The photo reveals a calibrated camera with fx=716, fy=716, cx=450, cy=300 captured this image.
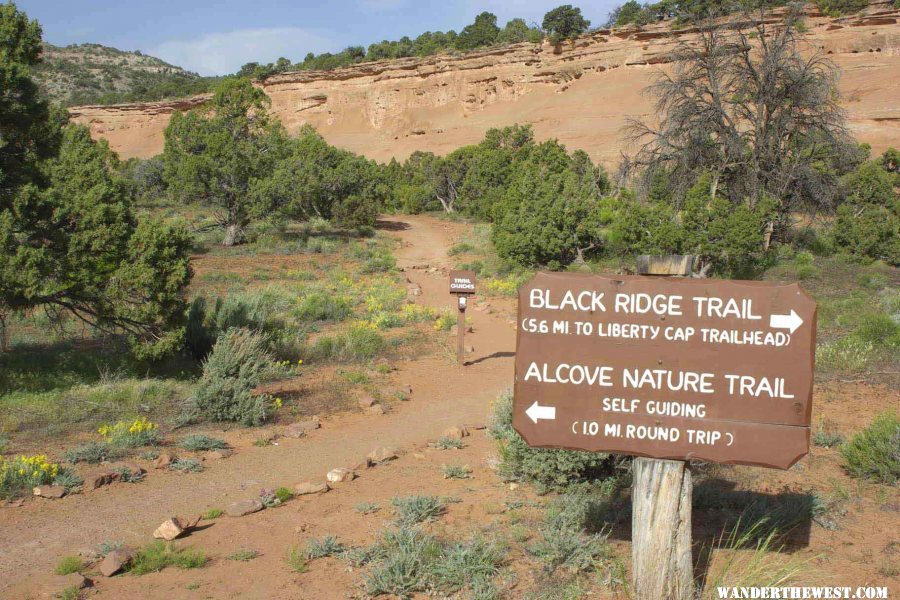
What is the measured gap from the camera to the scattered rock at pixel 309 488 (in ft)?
21.0

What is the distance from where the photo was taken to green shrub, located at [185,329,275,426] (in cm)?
881

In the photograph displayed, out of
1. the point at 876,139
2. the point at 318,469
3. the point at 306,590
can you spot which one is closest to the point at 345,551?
the point at 306,590

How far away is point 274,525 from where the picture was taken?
5.69m

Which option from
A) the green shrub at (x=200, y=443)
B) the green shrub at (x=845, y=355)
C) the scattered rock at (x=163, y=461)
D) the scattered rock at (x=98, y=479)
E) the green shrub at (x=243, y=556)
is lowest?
the green shrub at (x=845, y=355)

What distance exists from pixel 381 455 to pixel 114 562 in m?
3.03

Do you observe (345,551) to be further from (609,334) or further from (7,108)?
(7,108)

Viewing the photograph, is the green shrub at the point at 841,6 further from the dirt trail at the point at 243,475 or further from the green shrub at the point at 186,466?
the green shrub at the point at 186,466

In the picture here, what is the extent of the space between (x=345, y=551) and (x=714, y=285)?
3154 millimetres

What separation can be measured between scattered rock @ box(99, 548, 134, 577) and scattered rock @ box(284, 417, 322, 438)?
11.7 feet

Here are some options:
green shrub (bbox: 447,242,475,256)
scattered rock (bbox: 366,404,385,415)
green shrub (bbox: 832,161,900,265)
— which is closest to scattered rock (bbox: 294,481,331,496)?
scattered rock (bbox: 366,404,385,415)

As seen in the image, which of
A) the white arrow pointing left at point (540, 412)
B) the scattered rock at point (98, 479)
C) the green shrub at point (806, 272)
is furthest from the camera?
the green shrub at point (806, 272)

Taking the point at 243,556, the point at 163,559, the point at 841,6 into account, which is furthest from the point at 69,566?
the point at 841,6

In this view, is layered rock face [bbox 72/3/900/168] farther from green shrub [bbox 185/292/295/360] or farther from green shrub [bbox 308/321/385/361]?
green shrub [bbox 185/292/295/360]

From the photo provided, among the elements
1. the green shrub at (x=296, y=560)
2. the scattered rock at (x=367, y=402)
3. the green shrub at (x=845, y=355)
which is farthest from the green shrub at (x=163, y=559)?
the green shrub at (x=845, y=355)
